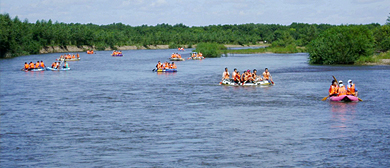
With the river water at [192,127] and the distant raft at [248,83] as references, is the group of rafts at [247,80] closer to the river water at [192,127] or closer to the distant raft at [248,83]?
the distant raft at [248,83]

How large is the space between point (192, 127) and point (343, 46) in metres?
54.9

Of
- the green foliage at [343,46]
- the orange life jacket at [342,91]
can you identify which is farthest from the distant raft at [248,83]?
the green foliage at [343,46]

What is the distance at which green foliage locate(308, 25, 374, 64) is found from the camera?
75.4 metres

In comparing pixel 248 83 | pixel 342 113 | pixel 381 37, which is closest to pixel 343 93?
pixel 342 113

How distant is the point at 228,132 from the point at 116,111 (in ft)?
32.1

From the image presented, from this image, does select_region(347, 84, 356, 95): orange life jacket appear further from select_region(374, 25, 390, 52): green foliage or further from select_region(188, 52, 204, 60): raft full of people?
select_region(188, 52, 204, 60): raft full of people

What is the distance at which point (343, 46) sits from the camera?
248 ft

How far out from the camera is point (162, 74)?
64062 mm

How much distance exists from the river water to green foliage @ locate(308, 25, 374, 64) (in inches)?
1201

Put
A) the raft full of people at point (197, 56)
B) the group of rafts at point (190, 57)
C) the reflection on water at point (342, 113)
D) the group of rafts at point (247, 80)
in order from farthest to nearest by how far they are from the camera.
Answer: the raft full of people at point (197, 56)
the group of rafts at point (190, 57)
the group of rafts at point (247, 80)
the reflection on water at point (342, 113)

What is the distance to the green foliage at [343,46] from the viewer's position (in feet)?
247

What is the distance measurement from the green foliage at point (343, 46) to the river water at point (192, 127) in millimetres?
30499

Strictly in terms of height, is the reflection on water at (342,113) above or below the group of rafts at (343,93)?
below

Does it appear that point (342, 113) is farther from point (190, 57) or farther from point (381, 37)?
point (381, 37)
